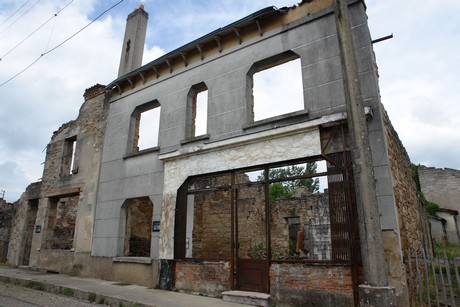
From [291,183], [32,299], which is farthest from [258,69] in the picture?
[291,183]

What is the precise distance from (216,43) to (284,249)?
943 centimetres

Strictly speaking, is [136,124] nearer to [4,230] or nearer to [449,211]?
[4,230]

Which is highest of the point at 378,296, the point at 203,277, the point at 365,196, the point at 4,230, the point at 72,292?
the point at 365,196

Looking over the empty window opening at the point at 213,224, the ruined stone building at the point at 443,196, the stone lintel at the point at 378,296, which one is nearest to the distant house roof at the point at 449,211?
the ruined stone building at the point at 443,196

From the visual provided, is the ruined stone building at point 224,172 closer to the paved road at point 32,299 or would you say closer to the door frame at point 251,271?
the door frame at point 251,271

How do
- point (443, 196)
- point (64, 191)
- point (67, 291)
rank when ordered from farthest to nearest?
point (443, 196) < point (64, 191) < point (67, 291)

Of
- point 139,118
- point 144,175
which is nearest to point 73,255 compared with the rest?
point 144,175

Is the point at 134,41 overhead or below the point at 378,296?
overhead

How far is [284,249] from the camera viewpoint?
14.0 m

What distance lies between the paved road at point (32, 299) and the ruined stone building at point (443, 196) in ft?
84.6

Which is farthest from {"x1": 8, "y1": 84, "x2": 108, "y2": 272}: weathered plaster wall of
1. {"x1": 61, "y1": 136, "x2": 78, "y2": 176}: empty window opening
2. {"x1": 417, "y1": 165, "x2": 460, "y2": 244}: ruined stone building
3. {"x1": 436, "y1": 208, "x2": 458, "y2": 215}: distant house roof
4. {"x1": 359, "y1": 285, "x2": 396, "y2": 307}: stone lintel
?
{"x1": 436, "y1": 208, "x2": 458, "y2": 215}: distant house roof

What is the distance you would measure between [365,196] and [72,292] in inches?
290

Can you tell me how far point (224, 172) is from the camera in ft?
26.5

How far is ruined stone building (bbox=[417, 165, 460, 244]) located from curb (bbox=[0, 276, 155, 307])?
82.6 ft
